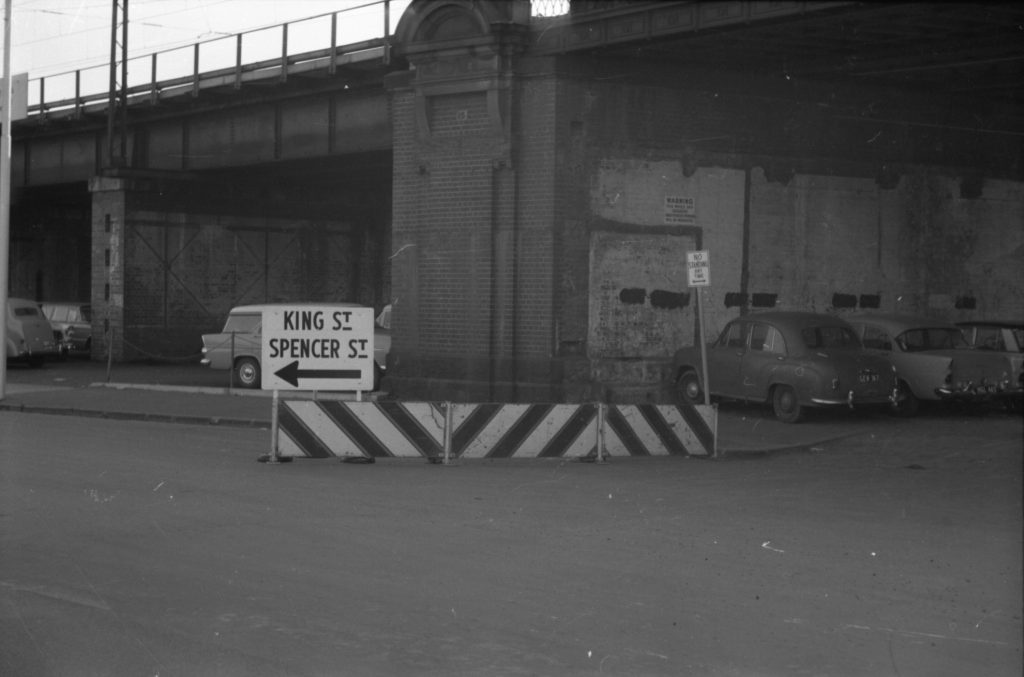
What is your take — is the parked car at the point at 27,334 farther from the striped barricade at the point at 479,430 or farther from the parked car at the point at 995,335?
the parked car at the point at 995,335

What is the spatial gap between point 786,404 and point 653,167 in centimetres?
518

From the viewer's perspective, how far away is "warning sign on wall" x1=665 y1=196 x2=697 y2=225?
80.7 feet

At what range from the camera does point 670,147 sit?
2447cm

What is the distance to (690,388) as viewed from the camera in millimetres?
23766

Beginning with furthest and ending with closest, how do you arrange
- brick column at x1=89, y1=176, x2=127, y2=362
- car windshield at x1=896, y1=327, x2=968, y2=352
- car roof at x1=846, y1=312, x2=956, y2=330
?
brick column at x1=89, y1=176, x2=127, y2=362, car roof at x1=846, y1=312, x2=956, y2=330, car windshield at x1=896, y1=327, x2=968, y2=352

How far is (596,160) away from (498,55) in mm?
2502

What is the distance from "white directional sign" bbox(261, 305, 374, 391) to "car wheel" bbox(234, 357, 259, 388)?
13.1 meters

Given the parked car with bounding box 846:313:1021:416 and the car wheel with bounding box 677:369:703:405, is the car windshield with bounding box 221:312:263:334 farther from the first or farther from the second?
the parked car with bounding box 846:313:1021:416

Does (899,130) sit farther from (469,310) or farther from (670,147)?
(469,310)

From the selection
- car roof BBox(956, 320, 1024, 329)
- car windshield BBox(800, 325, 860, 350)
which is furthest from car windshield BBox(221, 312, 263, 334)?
car roof BBox(956, 320, 1024, 329)

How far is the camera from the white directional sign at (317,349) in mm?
16234

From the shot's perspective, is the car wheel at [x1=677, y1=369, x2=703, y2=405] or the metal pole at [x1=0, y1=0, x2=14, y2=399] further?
the metal pole at [x1=0, y1=0, x2=14, y2=399]

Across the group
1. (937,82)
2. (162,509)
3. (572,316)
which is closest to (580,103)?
(572,316)

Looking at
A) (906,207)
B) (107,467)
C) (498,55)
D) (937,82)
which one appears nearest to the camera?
(107,467)
